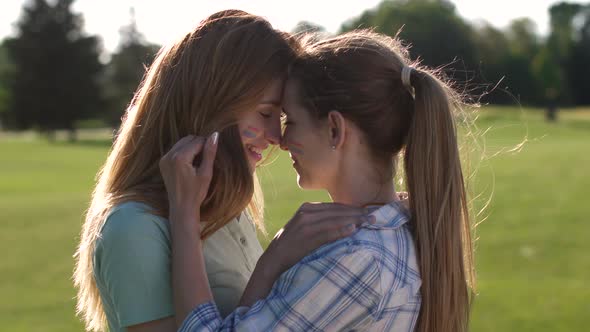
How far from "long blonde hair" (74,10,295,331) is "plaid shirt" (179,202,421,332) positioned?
423 mm

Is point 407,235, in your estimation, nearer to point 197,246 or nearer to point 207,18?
point 197,246

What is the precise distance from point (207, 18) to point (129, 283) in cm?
88

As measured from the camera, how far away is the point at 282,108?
8.75ft

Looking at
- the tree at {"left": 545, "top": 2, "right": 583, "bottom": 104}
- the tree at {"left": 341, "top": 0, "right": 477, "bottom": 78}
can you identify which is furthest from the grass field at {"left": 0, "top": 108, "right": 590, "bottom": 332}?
the tree at {"left": 545, "top": 2, "right": 583, "bottom": 104}

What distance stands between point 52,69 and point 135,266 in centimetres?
6473

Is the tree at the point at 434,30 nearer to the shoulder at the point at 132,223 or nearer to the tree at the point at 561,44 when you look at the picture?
the tree at the point at 561,44

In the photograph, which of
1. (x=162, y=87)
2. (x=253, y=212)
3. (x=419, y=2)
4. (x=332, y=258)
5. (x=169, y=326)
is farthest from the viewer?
(x=419, y=2)

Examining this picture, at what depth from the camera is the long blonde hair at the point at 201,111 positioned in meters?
2.50

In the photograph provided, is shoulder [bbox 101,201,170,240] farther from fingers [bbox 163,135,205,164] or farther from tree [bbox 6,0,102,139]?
tree [bbox 6,0,102,139]

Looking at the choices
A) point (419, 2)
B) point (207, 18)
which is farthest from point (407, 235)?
point (419, 2)

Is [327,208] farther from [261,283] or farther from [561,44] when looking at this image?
[561,44]

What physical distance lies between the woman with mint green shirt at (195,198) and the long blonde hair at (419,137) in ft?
0.68

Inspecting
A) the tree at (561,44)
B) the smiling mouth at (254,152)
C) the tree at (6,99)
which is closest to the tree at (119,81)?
the tree at (6,99)

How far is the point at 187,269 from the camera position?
2270 millimetres
